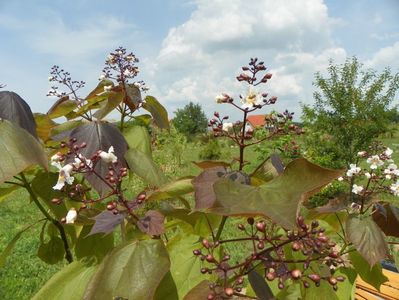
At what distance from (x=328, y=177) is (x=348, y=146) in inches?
353

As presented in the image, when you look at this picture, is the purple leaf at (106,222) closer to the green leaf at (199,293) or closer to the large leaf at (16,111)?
the green leaf at (199,293)

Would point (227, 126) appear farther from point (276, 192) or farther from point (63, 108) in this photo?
point (63, 108)

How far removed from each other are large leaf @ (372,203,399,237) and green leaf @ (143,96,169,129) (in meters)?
0.61

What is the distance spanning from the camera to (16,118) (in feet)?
2.87

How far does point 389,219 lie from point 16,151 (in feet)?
2.48

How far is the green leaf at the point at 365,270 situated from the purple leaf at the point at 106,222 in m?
0.58

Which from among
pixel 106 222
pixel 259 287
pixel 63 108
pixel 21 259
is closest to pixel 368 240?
pixel 259 287

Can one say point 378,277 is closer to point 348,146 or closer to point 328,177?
point 328,177

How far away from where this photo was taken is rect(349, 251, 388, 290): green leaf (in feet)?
3.33

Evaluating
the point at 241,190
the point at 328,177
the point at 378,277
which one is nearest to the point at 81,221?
the point at 241,190

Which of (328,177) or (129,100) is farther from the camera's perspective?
(129,100)

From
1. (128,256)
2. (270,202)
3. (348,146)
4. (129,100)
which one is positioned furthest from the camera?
(348,146)

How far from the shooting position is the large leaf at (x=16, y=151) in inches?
26.9

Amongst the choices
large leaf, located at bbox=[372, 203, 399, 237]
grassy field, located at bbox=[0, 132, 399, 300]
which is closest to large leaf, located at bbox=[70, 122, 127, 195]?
large leaf, located at bbox=[372, 203, 399, 237]
